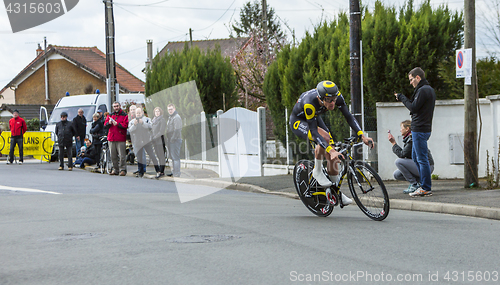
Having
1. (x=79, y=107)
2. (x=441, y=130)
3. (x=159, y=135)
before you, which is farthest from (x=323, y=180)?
(x=79, y=107)

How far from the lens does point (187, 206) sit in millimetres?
9117

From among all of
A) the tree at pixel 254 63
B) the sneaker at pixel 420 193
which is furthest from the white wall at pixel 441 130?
the tree at pixel 254 63

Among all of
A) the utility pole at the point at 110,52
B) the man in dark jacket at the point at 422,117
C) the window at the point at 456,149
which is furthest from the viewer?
the utility pole at the point at 110,52

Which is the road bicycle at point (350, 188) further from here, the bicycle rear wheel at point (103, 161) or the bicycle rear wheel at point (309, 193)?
the bicycle rear wheel at point (103, 161)

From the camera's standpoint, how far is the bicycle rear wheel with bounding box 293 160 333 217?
7863mm

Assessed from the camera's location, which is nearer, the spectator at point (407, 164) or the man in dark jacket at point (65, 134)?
the spectator at point (407, 164)

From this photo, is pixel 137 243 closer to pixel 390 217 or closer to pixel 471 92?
pixel 390 217

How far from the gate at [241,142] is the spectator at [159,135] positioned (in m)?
2.29

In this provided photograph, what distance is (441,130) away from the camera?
497 inches

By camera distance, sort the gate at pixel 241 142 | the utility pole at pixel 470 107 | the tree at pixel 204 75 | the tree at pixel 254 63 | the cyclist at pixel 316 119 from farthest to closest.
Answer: the tree at pixel 254 63 → the tree at pixel 204 75 → the gate at pixel 241 142 → the utility pole at pixel 470 107 → the cyclist at pixel 316 119

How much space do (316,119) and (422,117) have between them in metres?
2.70

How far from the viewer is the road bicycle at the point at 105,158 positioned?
17141mm

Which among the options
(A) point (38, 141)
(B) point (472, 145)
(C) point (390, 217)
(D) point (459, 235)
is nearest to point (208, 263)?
(D) point (459, 235)

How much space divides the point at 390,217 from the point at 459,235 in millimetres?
1543
